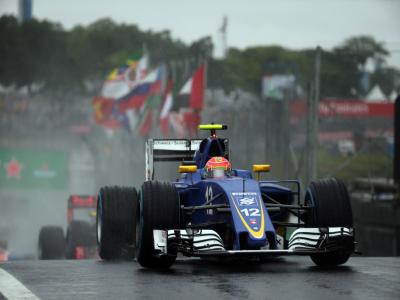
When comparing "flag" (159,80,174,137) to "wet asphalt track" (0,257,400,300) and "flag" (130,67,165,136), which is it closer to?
"flag" (130,67,165,136)

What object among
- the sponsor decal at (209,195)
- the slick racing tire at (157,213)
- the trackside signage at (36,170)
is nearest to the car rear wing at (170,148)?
the sponsor decal at (209,195)

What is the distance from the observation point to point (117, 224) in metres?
15.9

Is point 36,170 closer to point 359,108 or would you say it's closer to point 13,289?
point 359,108

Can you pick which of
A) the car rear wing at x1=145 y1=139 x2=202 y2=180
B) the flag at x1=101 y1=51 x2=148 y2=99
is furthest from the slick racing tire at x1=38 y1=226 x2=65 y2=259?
the flag at x1=101 y1=51 x2=148 y2=99

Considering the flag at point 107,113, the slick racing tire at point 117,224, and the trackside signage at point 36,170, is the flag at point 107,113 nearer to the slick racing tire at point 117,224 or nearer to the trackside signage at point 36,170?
the trackside signage at point 36,170

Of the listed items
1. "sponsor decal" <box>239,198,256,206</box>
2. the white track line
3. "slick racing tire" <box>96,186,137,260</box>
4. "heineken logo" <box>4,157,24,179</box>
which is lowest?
the white track line

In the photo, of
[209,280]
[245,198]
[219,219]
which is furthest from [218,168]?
[209,280]

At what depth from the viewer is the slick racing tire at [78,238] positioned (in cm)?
2267

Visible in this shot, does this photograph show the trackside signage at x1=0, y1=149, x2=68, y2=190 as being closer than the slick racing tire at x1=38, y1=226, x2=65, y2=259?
No

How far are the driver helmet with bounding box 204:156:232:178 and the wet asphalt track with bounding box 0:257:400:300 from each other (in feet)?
4.10

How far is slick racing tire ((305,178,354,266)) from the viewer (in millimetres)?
14023

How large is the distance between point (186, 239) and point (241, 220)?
2.22 ft

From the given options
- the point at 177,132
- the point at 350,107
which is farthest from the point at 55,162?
the point at 350,107

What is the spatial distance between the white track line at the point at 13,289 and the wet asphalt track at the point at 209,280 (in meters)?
0.09
